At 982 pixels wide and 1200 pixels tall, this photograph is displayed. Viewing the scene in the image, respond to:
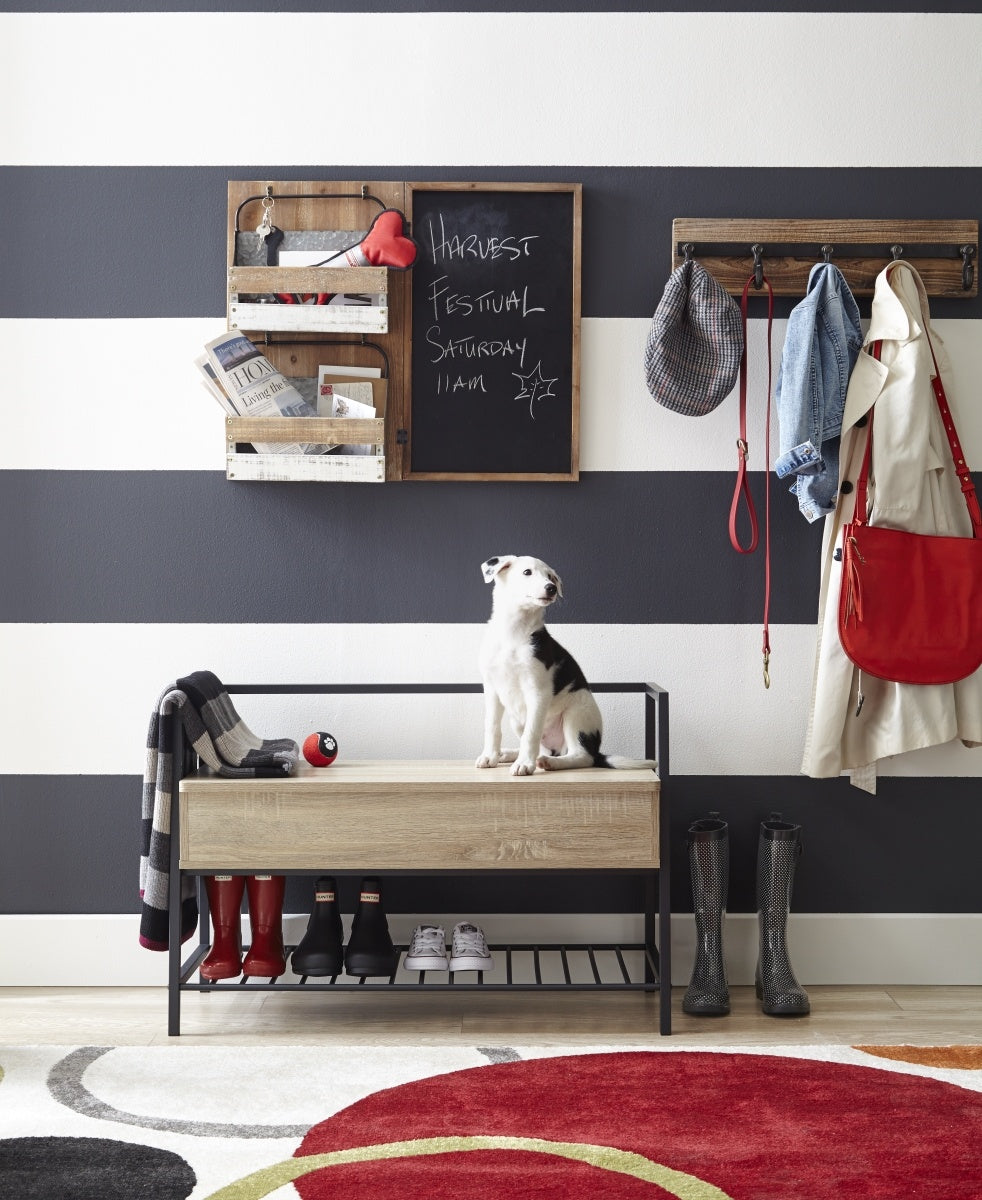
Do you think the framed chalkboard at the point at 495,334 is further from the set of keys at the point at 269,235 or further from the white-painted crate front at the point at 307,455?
the set of keys at the point at 269,235

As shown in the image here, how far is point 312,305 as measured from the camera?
8.52 ft

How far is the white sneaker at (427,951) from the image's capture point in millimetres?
2475

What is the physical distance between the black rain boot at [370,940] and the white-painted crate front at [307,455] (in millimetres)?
906

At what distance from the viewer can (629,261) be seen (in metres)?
2.74

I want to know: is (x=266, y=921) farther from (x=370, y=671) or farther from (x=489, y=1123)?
(x=489, y=1123)

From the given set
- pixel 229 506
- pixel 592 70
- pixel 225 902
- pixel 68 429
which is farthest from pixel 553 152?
pixel 225 902

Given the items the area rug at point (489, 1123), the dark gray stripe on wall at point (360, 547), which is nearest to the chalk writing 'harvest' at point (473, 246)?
the dark gray stripe on wall at point (360, 547)

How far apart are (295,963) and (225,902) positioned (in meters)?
0.20

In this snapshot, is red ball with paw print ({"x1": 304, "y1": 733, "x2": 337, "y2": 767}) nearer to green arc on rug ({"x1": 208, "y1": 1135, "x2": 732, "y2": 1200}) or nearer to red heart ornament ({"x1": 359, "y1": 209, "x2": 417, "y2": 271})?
green arc on rug ({"x1": 208, "y1": 1135, "x2": 732, "y2": 1200})

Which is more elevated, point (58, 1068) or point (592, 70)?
point (592, 70)

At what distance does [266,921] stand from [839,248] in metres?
2.01

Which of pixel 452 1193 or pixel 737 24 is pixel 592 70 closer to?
pixel 737 24

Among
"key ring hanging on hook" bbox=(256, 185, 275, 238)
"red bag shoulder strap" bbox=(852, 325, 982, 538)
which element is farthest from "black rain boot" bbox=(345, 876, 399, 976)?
"key ring hanging on hook" bbox=(256, 185, 275, 238)

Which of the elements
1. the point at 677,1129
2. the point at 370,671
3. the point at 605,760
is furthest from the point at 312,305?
the point at 677,1129
